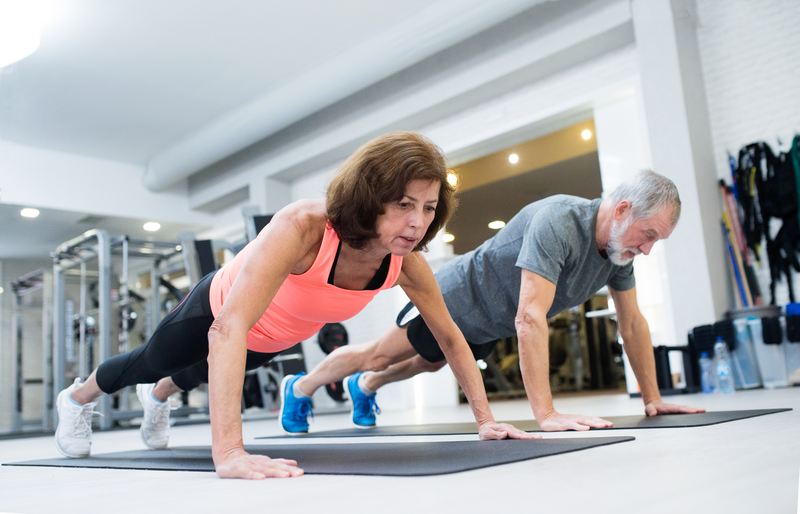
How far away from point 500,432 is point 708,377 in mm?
2670

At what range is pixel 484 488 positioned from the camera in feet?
2.86

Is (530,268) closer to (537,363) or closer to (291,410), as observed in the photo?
(537,363)

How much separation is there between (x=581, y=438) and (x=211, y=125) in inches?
241

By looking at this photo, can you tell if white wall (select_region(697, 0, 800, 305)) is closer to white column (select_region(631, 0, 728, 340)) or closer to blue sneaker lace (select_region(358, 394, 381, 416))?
white column (select_region(631, 0, 728, 340))

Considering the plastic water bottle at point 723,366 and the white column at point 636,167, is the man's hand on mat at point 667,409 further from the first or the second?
the white column at point 636,167

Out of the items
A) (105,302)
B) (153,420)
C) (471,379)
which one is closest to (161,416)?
(153,420)

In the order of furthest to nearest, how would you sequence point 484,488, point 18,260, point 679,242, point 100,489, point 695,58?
point 18,260, point 695,58, point 679,242, point 100,489, point 484,488

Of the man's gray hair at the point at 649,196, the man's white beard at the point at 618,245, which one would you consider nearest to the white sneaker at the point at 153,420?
the man's white beard at the point at 618,245

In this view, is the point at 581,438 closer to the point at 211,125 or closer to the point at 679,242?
Result: the point at 679,242

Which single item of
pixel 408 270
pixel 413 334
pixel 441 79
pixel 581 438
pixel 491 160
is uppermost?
pixel 441 79

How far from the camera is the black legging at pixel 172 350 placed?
167 centimetres

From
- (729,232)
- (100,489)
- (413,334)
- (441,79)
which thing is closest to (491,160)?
(441,79)

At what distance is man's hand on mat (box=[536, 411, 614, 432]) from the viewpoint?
1.70 m

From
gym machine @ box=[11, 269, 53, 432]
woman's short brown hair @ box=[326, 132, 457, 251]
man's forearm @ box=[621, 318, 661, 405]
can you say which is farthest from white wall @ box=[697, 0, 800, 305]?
gym machine @ box=[11, 269, 53, 432]
